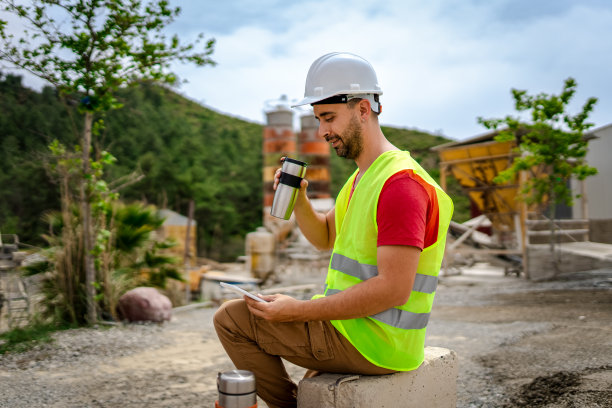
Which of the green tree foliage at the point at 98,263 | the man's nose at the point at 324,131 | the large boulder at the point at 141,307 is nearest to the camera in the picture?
the man's nose at the point at 324,131

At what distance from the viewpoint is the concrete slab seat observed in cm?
197

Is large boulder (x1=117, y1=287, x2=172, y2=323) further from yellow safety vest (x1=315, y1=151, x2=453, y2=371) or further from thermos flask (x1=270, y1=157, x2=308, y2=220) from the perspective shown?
yellow safety vest (x1=315, y1=151, x2=453, y2=371)

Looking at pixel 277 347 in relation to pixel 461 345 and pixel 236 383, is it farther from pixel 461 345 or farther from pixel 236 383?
pixel 461 345

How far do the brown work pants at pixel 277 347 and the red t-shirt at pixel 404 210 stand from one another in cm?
46

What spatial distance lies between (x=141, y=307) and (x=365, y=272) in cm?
561

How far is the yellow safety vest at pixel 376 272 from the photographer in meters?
1.95

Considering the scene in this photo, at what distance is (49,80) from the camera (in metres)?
6.38

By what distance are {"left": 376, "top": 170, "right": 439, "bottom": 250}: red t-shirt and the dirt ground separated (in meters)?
1.91

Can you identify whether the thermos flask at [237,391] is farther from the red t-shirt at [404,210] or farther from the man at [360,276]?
the red t-shirt at [404,210]

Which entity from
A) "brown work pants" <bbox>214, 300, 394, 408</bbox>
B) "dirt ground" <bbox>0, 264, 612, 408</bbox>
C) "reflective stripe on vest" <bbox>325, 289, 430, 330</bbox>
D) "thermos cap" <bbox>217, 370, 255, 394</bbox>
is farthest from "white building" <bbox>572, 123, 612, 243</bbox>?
"thermos cap" <bbox>217, 370, 255, 394</bbox>

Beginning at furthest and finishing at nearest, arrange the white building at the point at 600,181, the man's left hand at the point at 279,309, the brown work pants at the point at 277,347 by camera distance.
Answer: the white building at the point at 600,181
the brown work pants at the point at 277,347
the man's left hand at the point at 279,309

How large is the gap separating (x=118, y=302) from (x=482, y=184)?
379 inches

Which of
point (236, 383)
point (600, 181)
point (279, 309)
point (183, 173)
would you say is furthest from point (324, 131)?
point (183, 173)

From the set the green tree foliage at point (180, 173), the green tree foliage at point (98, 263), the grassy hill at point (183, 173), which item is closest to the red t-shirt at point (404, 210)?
the green tree foliage at point (98, 263)
